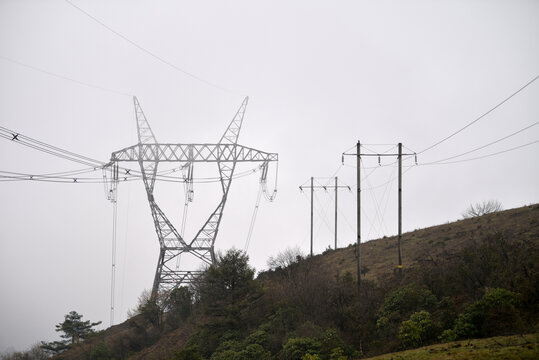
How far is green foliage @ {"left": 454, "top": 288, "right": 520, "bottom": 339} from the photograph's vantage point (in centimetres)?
1730

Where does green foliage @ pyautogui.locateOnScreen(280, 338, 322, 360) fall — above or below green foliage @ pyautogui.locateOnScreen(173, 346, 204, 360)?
above

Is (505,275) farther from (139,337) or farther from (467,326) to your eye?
(139,337)

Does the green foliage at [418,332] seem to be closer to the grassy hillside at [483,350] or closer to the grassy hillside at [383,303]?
the grassy hillside at [383,303]

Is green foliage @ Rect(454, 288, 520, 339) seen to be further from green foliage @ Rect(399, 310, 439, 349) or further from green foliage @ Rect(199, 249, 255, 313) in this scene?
green foliage @ Rect(199, 249, 255, 313)

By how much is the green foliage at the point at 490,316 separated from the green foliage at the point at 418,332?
47.9 inches

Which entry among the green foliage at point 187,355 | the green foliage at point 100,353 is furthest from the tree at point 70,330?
the green foliage at point 187,355

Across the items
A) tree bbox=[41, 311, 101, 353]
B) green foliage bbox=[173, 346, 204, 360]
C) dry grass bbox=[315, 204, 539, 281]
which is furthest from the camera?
tree bbox=[41, 311, 101, 353]

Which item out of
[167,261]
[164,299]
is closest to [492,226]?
[167,261]

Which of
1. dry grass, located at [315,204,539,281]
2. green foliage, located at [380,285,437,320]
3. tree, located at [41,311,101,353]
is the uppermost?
dry grass, located at [315,204,539,281]

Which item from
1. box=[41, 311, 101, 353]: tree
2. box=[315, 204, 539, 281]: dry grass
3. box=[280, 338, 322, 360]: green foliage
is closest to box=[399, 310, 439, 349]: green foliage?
box=[280, 338, 322, 360]: green foliage

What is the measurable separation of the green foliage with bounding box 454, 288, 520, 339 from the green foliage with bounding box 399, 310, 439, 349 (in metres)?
1.22

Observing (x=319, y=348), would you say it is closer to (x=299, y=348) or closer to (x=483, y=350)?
(x=299, y=348)

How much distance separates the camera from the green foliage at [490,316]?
1730cm

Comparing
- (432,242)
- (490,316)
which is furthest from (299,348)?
(432,242)
